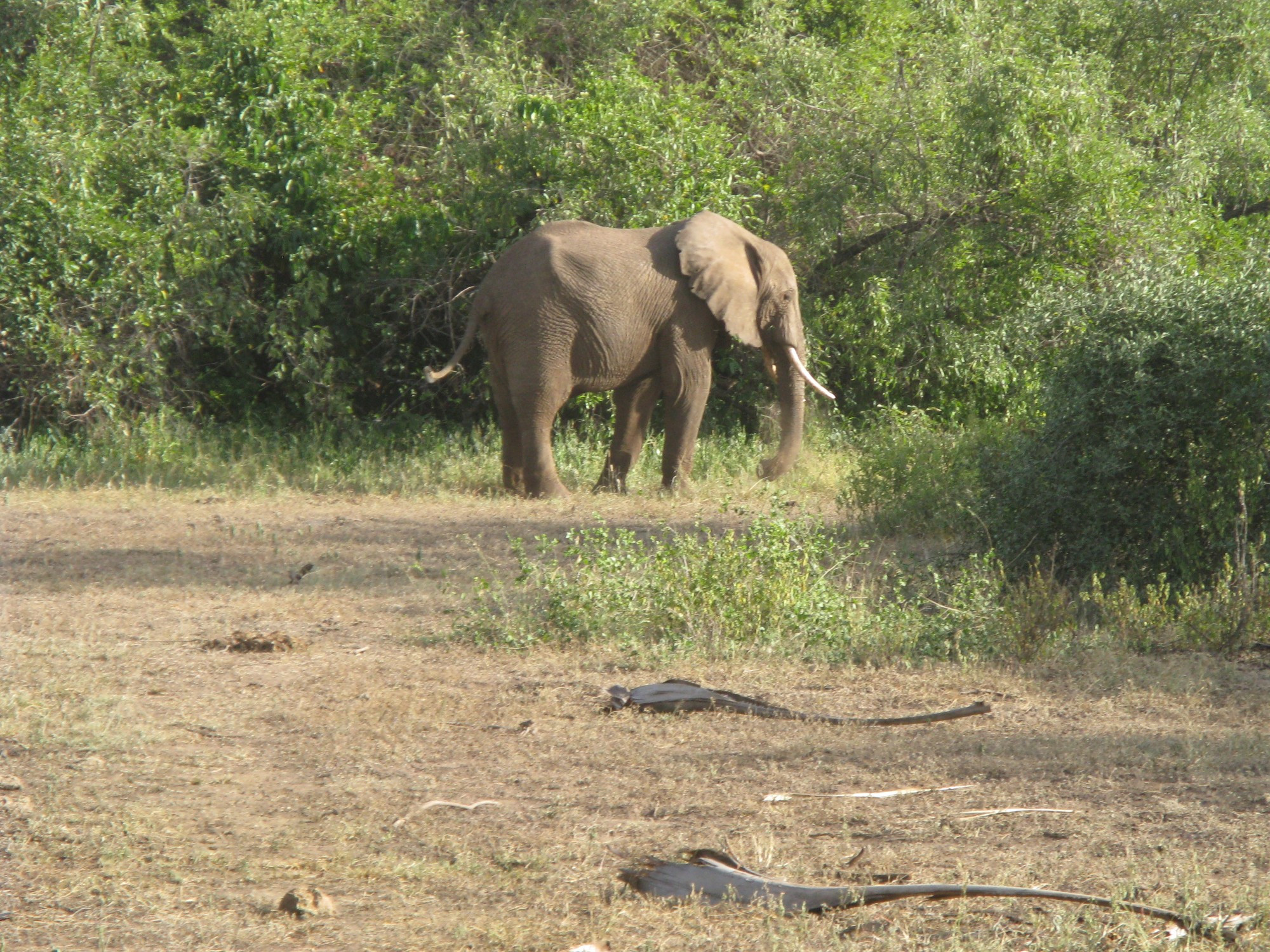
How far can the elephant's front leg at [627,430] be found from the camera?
1258cm

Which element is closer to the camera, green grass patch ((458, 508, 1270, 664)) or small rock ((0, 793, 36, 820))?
small rock ((0, 793, 36, 820))

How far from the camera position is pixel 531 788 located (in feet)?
16.5

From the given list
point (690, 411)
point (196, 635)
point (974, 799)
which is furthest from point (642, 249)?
point (974, 799)

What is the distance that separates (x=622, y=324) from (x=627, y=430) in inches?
41.4

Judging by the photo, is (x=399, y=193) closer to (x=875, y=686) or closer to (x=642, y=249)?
(x=642, y=249)

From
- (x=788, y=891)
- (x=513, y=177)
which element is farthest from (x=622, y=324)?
(x=788, y=891)

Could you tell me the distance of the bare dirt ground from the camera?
392cm

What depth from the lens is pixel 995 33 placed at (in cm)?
1469

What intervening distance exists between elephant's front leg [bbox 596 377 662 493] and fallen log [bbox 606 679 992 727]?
253 inches

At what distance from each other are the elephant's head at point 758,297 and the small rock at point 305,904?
8.41m

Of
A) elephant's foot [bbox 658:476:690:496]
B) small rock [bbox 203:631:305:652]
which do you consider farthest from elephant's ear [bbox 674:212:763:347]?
small rock [bbox 203:631:305:652]

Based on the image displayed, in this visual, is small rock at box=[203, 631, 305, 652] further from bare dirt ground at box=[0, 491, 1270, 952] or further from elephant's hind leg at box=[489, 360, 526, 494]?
elephant's hind leg at box=[489, 360, 526, 494]

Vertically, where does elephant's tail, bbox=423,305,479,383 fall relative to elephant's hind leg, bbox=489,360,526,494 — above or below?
above

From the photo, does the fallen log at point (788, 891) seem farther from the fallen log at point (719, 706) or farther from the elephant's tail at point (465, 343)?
the elephant's tail at point (465, 343)
